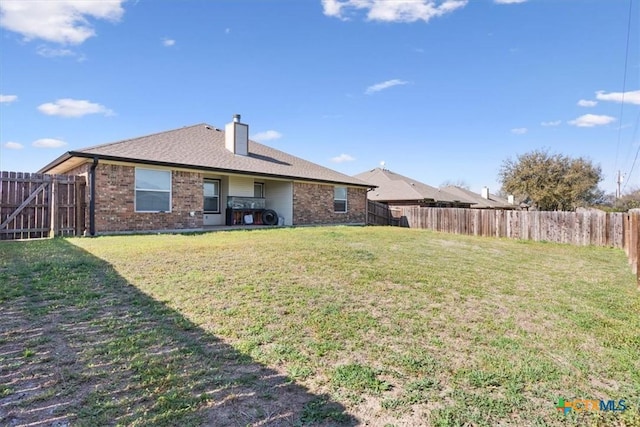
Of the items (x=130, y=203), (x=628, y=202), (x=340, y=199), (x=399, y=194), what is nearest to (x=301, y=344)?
→ (x=130, y=203)

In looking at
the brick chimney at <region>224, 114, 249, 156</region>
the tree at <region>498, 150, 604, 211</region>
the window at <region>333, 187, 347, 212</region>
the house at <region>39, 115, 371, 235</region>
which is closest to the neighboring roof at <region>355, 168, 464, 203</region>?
the house at <region>39, 115, 371, 235</region>

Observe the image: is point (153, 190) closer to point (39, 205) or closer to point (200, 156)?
point (200, 156)

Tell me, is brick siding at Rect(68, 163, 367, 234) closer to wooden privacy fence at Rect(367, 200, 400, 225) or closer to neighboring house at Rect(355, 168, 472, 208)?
wooden privacy fence at Rect(367, 200, 400, 225)

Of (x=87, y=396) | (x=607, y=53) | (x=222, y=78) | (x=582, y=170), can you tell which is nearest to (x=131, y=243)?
(x=87, y=396)

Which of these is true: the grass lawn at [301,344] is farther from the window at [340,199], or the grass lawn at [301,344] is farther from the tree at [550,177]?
the tree at [550,177]

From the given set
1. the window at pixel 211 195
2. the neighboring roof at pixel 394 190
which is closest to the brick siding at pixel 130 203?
the window at pixel 211 195

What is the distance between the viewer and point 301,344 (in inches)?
135

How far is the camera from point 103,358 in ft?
9.80

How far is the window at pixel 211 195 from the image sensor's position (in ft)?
49.5

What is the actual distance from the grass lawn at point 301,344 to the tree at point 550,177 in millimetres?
30685

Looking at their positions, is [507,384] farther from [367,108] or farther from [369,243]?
[367,108]

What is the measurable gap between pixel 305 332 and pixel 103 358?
187 cm

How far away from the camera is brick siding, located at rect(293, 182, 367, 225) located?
1695 cm

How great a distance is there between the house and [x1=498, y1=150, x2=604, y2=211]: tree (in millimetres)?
21490
